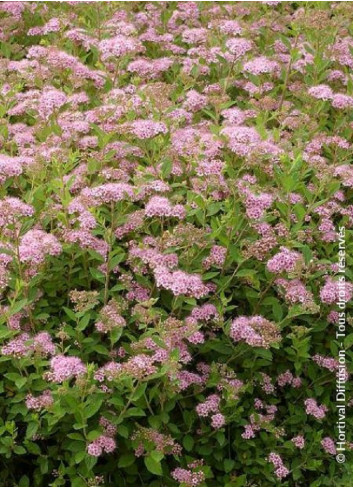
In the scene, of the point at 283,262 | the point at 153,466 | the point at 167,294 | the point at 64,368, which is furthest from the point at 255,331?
the point at 64,368

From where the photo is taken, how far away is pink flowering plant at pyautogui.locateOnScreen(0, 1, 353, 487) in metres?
2.68

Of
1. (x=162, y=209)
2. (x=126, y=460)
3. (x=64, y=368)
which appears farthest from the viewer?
(x=162, y=209)

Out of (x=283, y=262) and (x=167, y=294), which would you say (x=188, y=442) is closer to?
(x=167, y=294)

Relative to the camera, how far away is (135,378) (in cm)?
253

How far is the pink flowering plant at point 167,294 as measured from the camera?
2.68m

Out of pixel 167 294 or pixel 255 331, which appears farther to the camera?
pixel 167 294

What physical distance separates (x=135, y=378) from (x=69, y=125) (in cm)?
148

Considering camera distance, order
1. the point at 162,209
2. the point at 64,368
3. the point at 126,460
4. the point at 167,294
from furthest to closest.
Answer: the point at 167,294 < the point at 162,209 < the point at 126,460 < the point at 64,368

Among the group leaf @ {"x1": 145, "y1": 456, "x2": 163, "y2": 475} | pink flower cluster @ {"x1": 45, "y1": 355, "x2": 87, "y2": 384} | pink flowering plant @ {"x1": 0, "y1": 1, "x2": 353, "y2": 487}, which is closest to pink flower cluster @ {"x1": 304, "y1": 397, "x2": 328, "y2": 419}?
pink flowering plant @ {"x1": 0, "y1": 1, "x2": 353, "y2": 487}

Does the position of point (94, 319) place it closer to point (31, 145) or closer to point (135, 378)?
point (135, 378)

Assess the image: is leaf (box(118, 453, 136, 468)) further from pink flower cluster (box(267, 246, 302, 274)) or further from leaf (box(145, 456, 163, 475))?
pink flower cluster (box(267, 246, 302, 274))

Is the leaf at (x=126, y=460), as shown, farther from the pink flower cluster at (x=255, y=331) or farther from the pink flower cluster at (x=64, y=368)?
the pink flower cluster at (x=255, y=331)

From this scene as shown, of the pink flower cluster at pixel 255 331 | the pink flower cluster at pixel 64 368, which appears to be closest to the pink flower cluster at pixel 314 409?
the pink flower cluster at pixel 255 331

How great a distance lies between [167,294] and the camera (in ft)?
9.80
